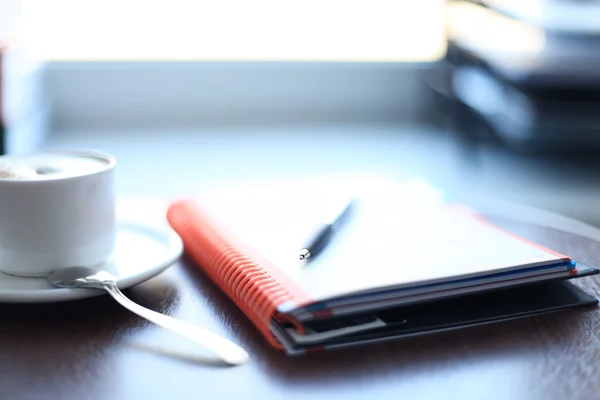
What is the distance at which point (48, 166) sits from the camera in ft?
1.76

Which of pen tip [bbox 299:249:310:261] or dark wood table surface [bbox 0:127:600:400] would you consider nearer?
dark wood table surface [bbox 0:127:600:400]

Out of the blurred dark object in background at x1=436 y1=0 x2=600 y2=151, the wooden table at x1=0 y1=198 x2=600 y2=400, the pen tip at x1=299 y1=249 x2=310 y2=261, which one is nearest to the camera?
the wooden table at x1=0 y1=198 x2=600 y2=400

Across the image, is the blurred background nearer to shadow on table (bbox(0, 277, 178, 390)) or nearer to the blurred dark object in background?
the blurred dark object in background

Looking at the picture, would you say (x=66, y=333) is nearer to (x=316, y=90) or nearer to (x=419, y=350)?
(x=419, y=350)

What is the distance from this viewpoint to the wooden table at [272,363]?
40cm

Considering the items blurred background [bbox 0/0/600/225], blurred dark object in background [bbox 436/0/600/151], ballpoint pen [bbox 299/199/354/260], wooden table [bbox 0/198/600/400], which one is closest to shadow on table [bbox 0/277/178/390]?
wooden table [bbox 0/198/600/400]

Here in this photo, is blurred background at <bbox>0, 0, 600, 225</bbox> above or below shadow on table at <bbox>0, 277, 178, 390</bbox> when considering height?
below

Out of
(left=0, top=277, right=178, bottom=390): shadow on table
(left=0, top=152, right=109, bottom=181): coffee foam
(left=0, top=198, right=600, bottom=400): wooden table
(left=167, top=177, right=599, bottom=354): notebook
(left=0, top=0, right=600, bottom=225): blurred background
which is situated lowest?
(left=0, top=0, right=600, bottom=225): blurred background

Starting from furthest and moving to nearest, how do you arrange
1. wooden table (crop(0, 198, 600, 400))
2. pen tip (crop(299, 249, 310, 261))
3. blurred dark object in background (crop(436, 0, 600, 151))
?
blurred dark object in background (crop(436, 0, 600, 151)) < pen tip (crop(299, 249, 310, 261)) < wooden table (crop(0, 198, 600, 400))

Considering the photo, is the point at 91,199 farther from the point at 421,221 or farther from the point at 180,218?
the point at 421,221

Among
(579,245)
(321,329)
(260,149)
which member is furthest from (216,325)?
(260,149)

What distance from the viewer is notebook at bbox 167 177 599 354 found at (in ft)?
1.46

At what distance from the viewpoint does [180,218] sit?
65 cm

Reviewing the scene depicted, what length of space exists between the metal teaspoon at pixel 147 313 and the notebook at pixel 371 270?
0.03 m
